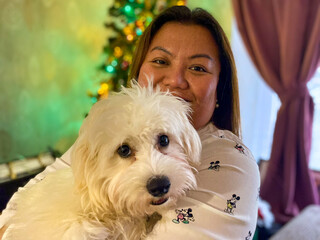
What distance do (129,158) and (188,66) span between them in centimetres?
37

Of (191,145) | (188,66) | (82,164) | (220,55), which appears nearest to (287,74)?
(220,55)

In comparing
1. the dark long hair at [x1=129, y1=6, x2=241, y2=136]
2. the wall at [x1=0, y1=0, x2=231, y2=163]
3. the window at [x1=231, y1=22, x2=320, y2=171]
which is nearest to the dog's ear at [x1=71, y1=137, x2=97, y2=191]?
the dark long hair at [x1=129, y1=6, x2=241, y2=136]

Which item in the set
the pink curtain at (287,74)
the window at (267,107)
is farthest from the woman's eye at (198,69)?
the pink curtain at (287,74)

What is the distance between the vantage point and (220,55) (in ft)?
3.16

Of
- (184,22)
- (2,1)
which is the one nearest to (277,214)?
(184,22)

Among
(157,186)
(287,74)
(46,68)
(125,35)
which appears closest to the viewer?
(157,186)

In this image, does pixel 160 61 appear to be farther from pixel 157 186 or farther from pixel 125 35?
pixel 125 35

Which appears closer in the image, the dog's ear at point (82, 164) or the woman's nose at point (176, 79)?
the dog's ear at point (82, 164)

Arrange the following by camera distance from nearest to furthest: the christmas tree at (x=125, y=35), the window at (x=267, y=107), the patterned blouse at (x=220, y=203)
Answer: the patterned blouse at (x=220, y=203) → the christmas tree at (x=125, y=35) → the window at (x=267, y=107)

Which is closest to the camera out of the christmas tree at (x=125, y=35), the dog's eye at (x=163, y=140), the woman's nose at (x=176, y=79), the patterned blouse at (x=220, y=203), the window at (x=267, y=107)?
the patterned blouse at (x=220, y=203)

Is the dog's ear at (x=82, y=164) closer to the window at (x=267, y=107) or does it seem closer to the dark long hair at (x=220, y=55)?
the dark long hair at (x=220, y=55)

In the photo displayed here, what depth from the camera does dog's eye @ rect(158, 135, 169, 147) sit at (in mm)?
758

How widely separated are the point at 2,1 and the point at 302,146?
2.71m

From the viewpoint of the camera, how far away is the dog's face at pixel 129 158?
670 millimetres
